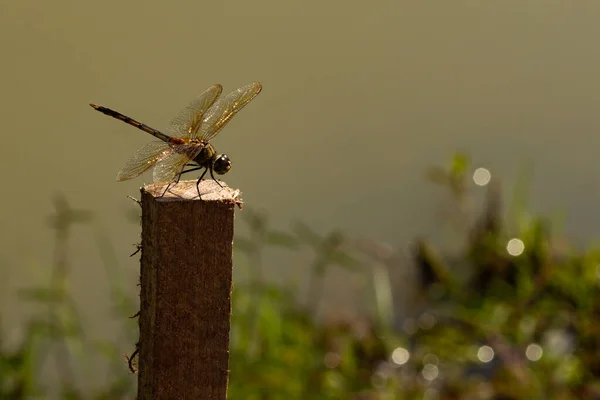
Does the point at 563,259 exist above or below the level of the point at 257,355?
above

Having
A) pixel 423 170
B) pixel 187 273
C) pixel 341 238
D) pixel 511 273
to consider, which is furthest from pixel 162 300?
pixel 511 273

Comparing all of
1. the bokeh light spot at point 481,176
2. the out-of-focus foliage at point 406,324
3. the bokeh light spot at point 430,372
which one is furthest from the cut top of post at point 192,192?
the bokeh light spot at point 481,176

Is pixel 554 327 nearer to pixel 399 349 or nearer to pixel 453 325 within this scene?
pixel 453 325

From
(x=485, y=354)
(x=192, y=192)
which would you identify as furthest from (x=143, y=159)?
(x=485, y=354)

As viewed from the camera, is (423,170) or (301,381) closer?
(301,381)

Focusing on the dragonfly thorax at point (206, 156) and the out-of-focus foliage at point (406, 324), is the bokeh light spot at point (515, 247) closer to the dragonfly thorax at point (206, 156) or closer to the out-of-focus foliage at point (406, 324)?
the out-of-focus foliage at point (406, 324)

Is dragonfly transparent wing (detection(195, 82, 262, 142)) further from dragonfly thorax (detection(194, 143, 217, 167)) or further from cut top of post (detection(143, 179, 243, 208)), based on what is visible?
cut top of post (detection(143, 179, 243, 208))

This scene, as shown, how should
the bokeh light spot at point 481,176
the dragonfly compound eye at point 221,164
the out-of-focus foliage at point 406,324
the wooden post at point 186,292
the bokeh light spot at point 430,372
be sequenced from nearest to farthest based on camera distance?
Result: the wooden post at point 186,292 < the dragonfly compound eye at point 221,164 < the out-of-focus foliage at point 406,324 < the bokeh light spot at point 430,372 < the bokeh light spot at point 481,176
